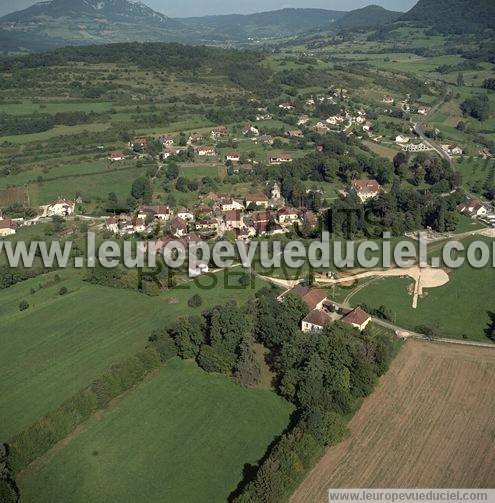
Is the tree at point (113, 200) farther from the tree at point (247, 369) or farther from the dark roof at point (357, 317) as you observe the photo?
the tree at point (247, 369)

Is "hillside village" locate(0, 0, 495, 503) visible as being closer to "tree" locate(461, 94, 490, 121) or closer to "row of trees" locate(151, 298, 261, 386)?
"row of trees" locate(151, 298, 261, 386)

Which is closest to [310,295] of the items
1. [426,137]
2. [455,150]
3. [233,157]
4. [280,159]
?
[280,159]

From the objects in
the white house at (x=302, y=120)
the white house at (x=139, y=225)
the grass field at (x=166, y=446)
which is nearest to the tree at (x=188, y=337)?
the grass field at (x=166, y=446)

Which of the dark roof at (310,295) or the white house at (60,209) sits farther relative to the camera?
the white house at (60,209)

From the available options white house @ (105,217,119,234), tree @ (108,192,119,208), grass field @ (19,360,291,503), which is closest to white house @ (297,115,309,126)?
tree @ (108,192,119,208)

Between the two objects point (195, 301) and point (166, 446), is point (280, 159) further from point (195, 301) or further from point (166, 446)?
point (166, 446)
